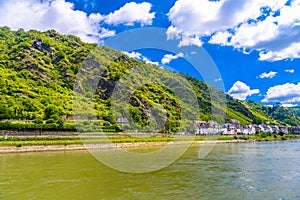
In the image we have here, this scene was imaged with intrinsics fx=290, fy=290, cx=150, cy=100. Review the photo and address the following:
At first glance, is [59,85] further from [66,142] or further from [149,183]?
[149,183]

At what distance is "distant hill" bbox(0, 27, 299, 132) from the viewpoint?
236 feet

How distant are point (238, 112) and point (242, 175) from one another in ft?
564

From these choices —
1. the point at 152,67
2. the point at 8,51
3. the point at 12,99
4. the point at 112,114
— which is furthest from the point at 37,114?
the point at 152,67

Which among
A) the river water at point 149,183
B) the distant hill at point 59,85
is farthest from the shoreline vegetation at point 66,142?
the river water at point 149,183

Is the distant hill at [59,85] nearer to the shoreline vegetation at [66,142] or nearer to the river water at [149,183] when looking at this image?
the shoreline vegetation at [66,142]

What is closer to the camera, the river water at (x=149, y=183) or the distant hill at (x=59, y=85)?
the river water at (x=149, y=183)

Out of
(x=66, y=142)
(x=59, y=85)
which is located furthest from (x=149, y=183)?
(x=59, y=85)

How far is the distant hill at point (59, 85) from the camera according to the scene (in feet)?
236

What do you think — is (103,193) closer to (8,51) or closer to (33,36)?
(8,51)

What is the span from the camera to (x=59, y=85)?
107 meters

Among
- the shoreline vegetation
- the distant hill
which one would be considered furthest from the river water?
the distant hill

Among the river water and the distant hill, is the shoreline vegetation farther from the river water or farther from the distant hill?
the river water

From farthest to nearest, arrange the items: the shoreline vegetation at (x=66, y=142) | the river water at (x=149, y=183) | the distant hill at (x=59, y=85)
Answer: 1. the distant hill at (x=59, y=85)
2. the shoreline vegetation at (x=66, y=142)
3. the river water at (x=149, y=183)

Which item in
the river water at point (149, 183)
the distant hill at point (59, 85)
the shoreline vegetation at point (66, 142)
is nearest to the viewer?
the river water at point (149, 183)
